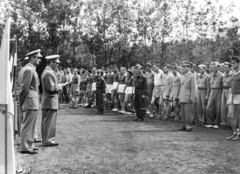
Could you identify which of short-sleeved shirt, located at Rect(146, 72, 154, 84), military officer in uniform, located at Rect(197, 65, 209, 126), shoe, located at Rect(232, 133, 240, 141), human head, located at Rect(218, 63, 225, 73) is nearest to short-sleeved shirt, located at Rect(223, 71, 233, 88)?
human head, located at Rect(218, 63, 225, 73)

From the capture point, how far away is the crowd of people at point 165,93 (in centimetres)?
932

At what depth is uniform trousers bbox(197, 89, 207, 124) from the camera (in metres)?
13.5

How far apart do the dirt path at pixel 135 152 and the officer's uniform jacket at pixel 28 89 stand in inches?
41.7

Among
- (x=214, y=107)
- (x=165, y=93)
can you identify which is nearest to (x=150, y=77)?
(x=165, y=93)

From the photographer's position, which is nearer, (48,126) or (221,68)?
(48,126)

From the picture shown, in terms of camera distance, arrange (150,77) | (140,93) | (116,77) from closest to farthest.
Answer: (140,93)
(150,77)
(116,77)

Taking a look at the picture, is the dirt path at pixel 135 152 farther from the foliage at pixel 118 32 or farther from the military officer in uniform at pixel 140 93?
Result: the foliage at pixel 118 32

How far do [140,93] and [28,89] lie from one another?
7.27 meters

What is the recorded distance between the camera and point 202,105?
13602mm

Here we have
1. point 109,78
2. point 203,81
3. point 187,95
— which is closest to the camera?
point 187,95

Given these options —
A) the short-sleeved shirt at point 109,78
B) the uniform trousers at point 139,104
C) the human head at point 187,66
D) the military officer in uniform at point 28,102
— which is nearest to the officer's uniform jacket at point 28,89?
the military officer in uniform at point 28,102

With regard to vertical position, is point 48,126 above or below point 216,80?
below

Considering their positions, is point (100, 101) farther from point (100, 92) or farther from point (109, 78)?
point (109, 78)

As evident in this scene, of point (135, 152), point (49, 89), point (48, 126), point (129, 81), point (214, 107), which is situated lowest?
point (135, 152)
